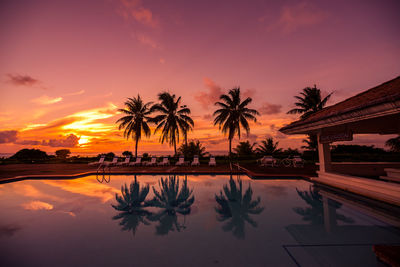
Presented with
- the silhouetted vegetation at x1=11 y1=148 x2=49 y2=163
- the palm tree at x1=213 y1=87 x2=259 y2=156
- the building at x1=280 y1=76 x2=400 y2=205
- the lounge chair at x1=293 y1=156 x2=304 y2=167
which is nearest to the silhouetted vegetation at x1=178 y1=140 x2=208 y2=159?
the palm tree at x1=213 y1=87 x2=259 y2=156

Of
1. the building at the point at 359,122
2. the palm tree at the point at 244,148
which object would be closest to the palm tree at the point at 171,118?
the palm tree at the point at 244,148

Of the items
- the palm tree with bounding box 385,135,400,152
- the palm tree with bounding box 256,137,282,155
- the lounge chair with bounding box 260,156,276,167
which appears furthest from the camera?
the palm tree with bounding box 256,137,282,155

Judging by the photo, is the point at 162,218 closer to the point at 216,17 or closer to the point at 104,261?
the point at 104,261

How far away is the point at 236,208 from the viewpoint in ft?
20.5

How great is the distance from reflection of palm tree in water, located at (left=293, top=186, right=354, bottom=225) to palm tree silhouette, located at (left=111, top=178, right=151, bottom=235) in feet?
16.1

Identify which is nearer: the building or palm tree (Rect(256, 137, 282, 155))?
the building

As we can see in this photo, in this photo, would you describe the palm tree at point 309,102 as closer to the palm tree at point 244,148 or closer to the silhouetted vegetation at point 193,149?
the palm tree at point 244,148

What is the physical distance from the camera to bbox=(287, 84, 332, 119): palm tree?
22109 millimetres

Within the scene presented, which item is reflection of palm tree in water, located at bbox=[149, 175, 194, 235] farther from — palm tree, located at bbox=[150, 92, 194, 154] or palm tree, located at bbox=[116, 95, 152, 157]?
palm tree, located at bbox=[116, 95, 152, 157]

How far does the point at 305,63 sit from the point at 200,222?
1612 cm

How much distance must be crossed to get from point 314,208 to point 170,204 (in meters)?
5.29

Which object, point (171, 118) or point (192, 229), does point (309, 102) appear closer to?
point (171, 118)

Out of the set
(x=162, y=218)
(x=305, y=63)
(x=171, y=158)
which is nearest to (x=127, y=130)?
(x=171, y=158)

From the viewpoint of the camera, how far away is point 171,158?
21.3 m
